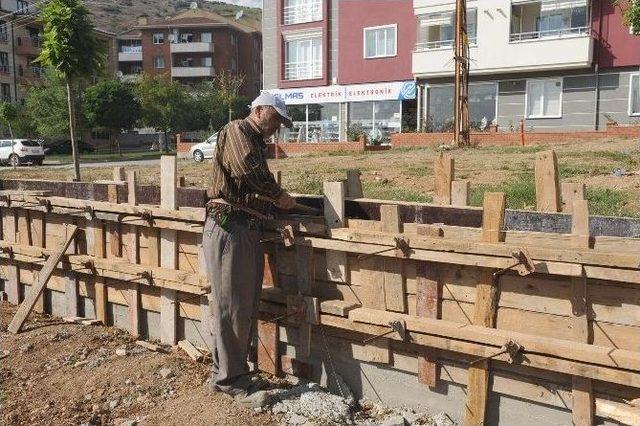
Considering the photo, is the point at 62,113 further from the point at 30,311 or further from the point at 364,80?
the point at 30,311

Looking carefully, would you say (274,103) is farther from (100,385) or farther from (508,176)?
(508,176)

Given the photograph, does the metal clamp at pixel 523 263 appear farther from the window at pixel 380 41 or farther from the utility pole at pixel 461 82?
the window at pixel 380 41

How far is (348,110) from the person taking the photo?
36.0 meters

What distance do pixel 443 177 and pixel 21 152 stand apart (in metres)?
33.7

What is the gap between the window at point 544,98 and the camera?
28891 millimetres

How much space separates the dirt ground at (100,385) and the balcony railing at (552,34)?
85.5 ft

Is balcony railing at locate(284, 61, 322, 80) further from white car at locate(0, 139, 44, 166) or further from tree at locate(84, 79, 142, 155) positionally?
tree at locate(84, 79, 142, 155)

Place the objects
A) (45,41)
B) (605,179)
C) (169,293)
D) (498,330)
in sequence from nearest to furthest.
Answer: (498,330), (169,293), (605,179), (45,41)

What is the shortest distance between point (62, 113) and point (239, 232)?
1752 inches

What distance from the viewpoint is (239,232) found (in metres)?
5.05

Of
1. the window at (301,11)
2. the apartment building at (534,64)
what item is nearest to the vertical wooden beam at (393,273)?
the apartment building at (534,64)

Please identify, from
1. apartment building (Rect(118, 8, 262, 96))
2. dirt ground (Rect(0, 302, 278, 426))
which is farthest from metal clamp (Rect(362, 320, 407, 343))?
apartment building (Rect(118, 8, 262, 96))

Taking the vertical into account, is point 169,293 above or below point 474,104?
below

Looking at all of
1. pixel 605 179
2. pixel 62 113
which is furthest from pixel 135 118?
pixel 605 179
